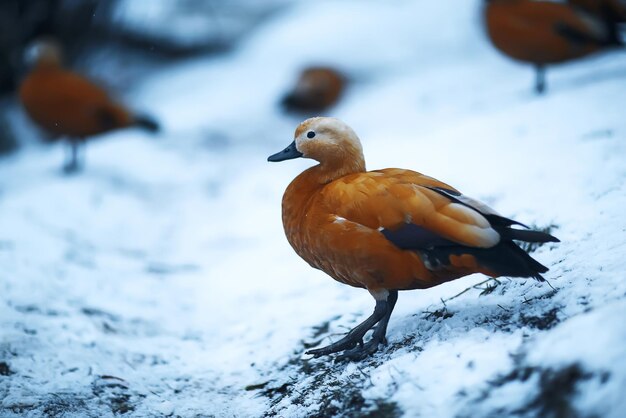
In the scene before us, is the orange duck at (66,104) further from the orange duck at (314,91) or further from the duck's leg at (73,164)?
the orange duck at (314,91)

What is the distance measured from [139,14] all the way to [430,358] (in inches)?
479

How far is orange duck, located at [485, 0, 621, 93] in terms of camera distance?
6953mm

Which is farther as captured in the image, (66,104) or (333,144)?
(66,104)

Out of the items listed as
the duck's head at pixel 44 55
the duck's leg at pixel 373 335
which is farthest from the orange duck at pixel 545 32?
the duck's head at pixel 44 55

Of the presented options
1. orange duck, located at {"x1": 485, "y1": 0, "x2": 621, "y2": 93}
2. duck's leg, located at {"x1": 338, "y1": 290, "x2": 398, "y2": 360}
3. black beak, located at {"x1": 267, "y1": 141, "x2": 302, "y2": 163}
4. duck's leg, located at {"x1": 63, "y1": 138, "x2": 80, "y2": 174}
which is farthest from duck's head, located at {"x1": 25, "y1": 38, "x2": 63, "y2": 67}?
duck's leg, located at {"x1": 338, "y1": 290, "x2": 398, "y2": 360}

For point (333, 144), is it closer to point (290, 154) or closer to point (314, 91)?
point (290, 154)

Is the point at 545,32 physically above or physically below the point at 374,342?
above

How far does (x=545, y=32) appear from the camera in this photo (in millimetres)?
7051

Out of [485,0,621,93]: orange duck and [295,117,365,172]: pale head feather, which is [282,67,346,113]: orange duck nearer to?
[485,0,621,93]: orange duck

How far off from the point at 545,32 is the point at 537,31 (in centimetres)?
8

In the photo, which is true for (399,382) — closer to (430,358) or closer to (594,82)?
(430,358)

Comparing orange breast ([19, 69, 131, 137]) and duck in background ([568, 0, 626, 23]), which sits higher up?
orange breast ([19, 69, 131, 137])

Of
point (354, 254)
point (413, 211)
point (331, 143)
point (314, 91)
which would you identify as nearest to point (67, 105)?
point (314, 91)

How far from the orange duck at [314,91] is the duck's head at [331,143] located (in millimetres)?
6103
